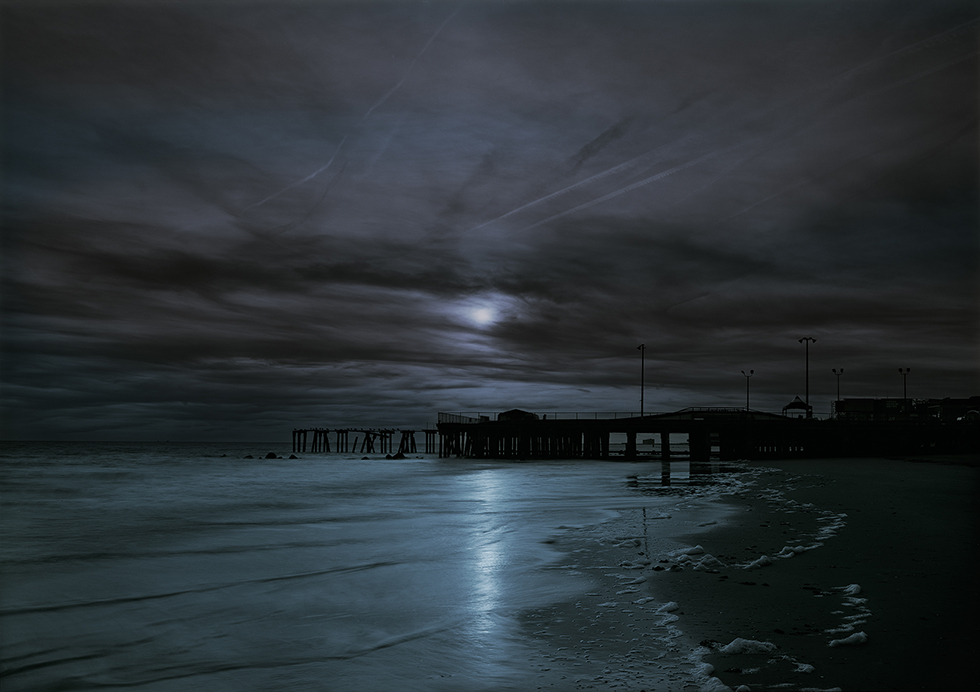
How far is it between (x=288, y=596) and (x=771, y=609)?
6.97 meters

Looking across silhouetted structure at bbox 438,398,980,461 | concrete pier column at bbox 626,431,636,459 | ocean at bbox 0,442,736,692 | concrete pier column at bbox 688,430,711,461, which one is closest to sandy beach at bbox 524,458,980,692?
ocean at bbox 0,442,736,692

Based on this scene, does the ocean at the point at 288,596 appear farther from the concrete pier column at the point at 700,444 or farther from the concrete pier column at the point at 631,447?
the concrete pier column at the point at 631,447

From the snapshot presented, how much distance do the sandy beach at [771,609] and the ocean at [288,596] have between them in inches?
27.8

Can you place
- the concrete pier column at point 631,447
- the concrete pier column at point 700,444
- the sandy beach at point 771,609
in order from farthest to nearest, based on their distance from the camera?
1. the concrete pier column at point 631,447
2. the concrete pier column at point 700,444
3. the sandy beach at point 771,609

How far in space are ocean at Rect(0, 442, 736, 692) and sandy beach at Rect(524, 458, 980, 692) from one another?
0.71m

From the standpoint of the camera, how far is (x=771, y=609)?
23.0 ft

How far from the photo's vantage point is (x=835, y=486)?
23.4 metres

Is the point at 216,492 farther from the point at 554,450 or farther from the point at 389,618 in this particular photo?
the point at 554,450

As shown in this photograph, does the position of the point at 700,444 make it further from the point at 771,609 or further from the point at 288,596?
the point at 771,609

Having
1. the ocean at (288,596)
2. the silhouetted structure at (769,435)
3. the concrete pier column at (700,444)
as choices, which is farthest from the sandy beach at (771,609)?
the silhouetted structure at (769,435)

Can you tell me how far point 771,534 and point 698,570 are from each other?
3.85 meters

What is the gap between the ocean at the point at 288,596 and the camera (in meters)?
6.51

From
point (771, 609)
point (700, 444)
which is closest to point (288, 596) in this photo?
point (771, 609)

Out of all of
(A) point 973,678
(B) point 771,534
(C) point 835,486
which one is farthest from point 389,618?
(C) point 835,486
